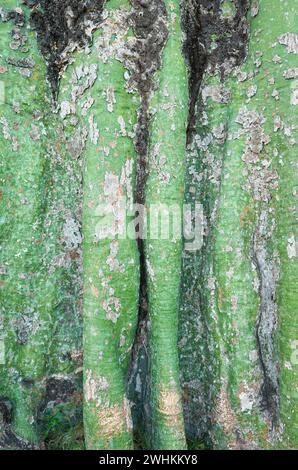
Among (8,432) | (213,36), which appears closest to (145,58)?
(213,36)

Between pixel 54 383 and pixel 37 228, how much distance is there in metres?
0.73

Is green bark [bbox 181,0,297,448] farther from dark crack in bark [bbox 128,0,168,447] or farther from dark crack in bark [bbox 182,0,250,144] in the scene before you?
dark crack in bark [bbox 128,0,168,447]


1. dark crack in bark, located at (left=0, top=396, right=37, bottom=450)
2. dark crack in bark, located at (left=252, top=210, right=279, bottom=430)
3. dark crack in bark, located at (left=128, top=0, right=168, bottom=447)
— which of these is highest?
dark crack in bark, located at (left=128, top=0, right=168, bottom=447)

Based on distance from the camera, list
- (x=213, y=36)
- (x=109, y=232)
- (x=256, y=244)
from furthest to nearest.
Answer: (x=213, y=36) < (x=256, y=244) < (x=109, y=232)

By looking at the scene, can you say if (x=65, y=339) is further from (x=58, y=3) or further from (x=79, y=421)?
(x=58, y=3)

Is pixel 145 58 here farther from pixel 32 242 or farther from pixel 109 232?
pixel 32 242

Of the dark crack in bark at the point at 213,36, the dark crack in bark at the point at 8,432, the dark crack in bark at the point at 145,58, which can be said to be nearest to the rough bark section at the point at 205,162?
the dark crack in bark at the point at 213,36

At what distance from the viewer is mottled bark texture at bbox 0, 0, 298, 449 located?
1919 millimetres

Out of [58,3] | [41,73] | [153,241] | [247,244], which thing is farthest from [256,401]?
[58,3]

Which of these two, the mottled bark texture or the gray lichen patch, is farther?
the gray lichen patch

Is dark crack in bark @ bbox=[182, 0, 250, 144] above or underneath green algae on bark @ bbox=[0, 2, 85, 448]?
above

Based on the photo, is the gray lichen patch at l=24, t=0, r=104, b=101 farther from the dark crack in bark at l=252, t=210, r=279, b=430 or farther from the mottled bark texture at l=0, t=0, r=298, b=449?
the dark crack in bark at l=252, t=210, r=279, b=430

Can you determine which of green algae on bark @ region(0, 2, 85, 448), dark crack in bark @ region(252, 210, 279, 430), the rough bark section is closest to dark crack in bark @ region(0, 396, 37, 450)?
green algae on bark @ region(0, 2, 85, 448)

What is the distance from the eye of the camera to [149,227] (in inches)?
77.1
